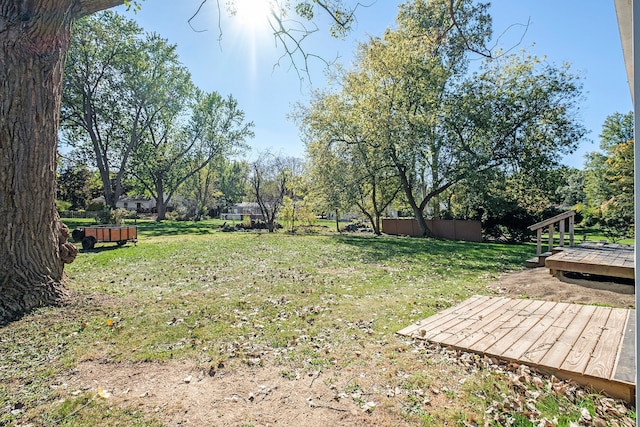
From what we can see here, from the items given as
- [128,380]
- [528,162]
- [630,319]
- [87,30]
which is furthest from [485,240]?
[87,30]

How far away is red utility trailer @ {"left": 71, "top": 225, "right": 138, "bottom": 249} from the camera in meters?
11.7

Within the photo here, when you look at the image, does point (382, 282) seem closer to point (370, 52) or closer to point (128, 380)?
point (128, 380)

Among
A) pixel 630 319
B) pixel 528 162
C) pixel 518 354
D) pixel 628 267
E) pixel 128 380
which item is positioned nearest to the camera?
pixel 128 380

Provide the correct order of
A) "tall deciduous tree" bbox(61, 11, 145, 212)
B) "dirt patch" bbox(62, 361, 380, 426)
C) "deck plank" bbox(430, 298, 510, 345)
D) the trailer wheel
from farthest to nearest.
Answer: "tall deciduous tree" bbox(61, 11, 145, 212)
the trailer wheel
"deck plank" bbox(430, 298, 510, 345)
"dirt patch" bbox(62, 361, 380, 426)

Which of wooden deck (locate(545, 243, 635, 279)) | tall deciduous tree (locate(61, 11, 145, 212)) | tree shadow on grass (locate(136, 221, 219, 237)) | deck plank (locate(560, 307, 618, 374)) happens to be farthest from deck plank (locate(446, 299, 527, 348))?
tall deciduous tree (locate(61, 11, 145, 212))

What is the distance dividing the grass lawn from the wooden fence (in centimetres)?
1243

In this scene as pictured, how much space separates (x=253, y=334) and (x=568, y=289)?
219 inches

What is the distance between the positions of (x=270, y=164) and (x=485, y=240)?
52.2 feet

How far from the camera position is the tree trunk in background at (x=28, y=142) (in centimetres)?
399

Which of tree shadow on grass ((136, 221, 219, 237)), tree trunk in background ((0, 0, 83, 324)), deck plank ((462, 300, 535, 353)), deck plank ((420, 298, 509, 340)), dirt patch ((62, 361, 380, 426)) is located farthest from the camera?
tree shadow on grass ((136, 221, 219, 237))

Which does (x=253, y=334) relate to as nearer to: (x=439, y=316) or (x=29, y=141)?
(x=439, y=316)

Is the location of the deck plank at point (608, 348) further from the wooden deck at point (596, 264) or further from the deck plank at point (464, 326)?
the wooden deck at point (596, 264)

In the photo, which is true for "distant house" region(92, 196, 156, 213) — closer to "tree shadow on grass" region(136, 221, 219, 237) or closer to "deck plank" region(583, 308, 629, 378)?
"tree shadow on grass" region(136, 221, 219, 237)

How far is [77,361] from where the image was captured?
3178 mm
